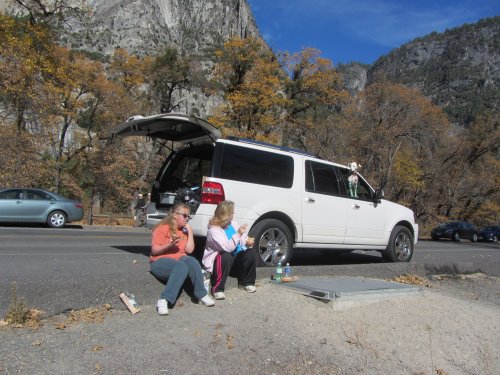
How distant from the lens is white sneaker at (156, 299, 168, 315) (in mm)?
5000

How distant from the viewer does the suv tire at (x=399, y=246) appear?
31.3 ft

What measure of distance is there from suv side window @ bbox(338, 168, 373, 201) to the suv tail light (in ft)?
9.27

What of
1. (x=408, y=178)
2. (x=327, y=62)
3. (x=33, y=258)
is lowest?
(x=33, y=258)

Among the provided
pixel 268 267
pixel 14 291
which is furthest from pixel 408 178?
pixel 14 291

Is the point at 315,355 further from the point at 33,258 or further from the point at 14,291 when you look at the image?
the point at 33,258

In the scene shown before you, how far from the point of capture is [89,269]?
22.9 feet

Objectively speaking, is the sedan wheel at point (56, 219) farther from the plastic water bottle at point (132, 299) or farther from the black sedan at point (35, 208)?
the plastic water bottle at point (132, 299)

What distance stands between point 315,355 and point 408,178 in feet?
131

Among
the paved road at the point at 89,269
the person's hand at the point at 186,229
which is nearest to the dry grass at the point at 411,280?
the paved road at the point at 89,269

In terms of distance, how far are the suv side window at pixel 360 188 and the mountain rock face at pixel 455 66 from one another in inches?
3320

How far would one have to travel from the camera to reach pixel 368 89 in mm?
43031

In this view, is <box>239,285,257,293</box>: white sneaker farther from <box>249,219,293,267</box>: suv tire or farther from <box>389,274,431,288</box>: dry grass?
<box>389,274,431,288</box>: dry grass

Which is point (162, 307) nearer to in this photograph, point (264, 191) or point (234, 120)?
point (264, 191)

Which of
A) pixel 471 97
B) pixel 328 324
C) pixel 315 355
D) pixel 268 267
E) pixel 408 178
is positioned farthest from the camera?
pixel 471 97
